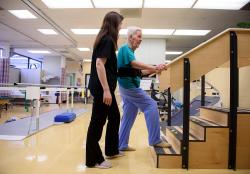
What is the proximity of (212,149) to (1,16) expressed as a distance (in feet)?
21.7

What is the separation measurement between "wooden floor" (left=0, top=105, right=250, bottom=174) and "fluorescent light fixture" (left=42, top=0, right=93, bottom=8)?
3253 millimetres

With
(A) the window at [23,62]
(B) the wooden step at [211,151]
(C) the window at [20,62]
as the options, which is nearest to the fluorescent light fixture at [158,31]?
(B) the wooden step at [211,151]

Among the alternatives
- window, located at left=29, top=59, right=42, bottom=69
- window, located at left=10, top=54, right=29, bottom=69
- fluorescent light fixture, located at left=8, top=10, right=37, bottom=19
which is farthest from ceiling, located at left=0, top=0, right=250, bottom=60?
window, located at left=29, top=59, right=42, bottom=69

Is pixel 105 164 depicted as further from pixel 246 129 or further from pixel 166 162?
pixel 246 129

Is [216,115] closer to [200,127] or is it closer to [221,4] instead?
[200,127]

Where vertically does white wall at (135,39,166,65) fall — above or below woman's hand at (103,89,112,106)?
above

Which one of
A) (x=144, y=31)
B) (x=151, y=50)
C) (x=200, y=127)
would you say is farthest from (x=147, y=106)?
(x=151, y=50)

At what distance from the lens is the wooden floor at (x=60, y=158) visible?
1.99 m

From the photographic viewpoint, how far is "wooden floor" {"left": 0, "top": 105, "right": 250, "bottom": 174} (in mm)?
1987

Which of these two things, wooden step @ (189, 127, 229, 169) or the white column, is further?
the white column

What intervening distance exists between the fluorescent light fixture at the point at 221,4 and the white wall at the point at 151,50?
3.31 metres

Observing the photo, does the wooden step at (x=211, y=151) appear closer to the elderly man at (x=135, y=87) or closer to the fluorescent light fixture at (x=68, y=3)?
the elderly man at (x=135, y=87)

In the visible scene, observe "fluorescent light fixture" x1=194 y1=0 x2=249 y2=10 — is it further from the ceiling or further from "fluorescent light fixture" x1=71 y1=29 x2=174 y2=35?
"fluorescent light fixture" x1=71 y1=29 x2=174 y2=35

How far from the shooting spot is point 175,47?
10.4 meters
